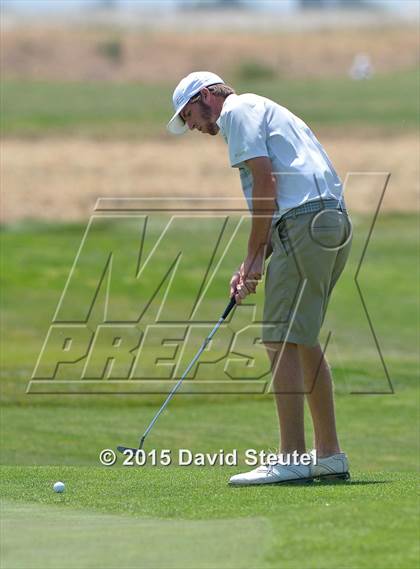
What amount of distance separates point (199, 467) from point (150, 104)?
46.7 metres

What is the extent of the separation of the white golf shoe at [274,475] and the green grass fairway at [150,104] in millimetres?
36663

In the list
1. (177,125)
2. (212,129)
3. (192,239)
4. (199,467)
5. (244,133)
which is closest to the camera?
(244,133)

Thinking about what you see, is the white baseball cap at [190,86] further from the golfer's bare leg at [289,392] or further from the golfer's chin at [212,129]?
the golfer's bare leg at [289,392]

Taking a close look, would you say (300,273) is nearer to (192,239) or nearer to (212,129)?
(212,129)

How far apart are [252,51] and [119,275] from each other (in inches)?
2056

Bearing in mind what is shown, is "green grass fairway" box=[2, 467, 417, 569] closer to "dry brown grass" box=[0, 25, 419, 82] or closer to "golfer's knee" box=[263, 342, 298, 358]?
"golfer's knee" box=[263, 342, 298, 358]

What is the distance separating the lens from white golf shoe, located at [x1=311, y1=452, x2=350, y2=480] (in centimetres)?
777

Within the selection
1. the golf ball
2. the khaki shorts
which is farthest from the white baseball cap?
the golf ball

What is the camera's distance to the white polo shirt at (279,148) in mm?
7488

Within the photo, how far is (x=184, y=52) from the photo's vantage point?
257 ft

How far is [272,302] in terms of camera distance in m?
7.68

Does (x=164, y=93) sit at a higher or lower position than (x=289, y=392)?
lower

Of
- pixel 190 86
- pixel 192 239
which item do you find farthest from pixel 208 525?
pixel 192 239

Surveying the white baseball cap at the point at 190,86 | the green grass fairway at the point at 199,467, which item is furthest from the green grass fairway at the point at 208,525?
the white baseball cap at the point at 190,86
